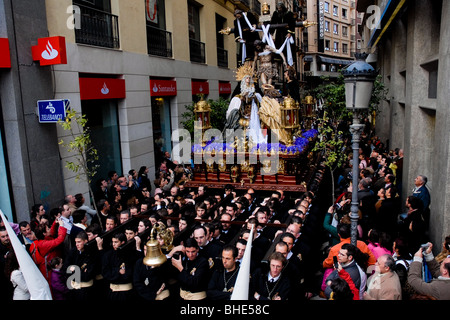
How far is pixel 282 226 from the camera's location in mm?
6633

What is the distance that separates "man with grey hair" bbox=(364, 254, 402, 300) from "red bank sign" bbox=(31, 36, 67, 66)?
8.25m

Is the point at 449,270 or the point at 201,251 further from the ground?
the point at 449,270

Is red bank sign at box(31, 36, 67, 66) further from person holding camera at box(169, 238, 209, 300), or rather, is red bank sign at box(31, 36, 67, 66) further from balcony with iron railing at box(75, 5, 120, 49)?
person holding camera at box(169, 238, 209, 300)

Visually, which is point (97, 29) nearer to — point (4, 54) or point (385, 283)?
point (4, 54)

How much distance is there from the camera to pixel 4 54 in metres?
8.32

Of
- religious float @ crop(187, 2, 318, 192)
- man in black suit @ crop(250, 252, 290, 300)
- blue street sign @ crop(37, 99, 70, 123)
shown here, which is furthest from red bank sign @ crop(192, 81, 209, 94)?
man in black suit @ crop(250, 252, 290, 300)

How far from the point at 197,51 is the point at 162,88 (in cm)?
446

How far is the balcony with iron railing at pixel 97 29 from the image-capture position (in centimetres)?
1118

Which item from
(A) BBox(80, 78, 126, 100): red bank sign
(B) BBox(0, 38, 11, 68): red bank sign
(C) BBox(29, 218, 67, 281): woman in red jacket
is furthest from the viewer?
(A) BBox(80, 78, 126, 100): red bank sign

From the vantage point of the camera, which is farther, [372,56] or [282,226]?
[372,56]

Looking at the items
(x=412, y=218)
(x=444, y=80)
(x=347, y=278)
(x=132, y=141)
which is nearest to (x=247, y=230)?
(x=347, y=278)

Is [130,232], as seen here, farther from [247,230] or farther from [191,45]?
[191,45]

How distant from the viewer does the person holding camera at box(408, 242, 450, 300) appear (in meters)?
4.12

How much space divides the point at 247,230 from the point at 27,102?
251 inches
